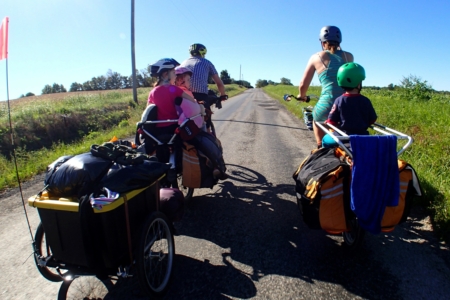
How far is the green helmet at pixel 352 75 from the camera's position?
10.0ft

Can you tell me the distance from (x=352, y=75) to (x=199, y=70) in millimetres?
2596

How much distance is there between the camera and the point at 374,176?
251 centimetres

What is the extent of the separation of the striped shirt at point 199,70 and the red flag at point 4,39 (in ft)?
9.06

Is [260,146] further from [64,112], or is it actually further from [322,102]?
[64,112]

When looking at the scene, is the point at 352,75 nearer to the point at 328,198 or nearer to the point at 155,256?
the point at 328,198

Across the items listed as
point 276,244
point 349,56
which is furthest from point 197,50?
point 276,244

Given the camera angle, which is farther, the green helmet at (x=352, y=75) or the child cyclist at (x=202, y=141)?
the child cyclist at (x=202, y=141)

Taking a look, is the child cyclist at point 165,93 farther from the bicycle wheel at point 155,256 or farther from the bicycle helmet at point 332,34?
the bicycle helmet at point 332,34

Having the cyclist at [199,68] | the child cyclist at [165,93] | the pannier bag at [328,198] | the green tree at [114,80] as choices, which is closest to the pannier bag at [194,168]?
the child cyclist at [165,93]

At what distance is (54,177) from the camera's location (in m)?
2.26

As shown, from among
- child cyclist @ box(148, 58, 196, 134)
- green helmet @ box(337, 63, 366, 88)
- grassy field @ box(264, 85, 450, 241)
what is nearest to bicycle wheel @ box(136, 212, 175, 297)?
child cyclist @ box(148, 58, 196, 134)

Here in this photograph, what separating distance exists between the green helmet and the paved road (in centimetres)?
162

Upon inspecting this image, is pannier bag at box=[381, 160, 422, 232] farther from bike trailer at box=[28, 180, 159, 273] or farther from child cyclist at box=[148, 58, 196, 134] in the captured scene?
child cyclist at box=[148, 58, 196, 134]

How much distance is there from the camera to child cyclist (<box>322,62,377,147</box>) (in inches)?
121
